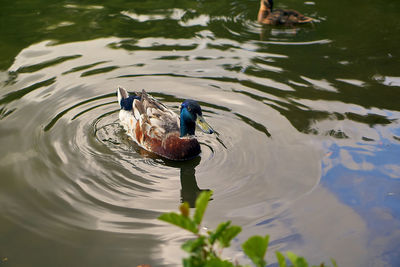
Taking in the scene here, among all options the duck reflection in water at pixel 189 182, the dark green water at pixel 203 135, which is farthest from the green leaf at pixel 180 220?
the duck reflection in water at pixel 189 182

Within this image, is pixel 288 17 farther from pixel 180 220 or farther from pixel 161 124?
pixel 180 220

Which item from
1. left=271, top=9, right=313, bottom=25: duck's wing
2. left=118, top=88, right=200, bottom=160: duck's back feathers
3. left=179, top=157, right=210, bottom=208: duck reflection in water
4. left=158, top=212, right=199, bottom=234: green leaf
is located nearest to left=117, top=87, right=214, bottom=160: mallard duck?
left=118, top=88, right=200, bottom=160: duck's back feathers

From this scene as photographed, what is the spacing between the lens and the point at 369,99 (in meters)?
7.75

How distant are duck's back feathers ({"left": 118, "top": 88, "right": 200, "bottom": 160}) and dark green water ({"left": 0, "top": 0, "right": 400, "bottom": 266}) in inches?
6.1

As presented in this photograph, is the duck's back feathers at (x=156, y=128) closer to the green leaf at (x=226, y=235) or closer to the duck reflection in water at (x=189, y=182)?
the duck reflection in water at (x=189, y=182)

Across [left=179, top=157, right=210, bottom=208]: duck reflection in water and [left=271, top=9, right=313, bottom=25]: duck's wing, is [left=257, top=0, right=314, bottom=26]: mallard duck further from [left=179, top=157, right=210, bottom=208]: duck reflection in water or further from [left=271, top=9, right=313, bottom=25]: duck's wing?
[left=179, top=157, right=210, bottom=208]: duck reflection in water

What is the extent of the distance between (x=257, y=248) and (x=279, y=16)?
344 inches

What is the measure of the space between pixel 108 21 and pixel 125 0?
1367mm

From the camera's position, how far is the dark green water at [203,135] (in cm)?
510

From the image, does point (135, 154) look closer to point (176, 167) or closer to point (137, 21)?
point (176, 167)

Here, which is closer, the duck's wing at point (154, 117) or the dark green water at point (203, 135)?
the dark green water at point (203, 135)

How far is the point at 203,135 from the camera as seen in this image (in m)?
7.32

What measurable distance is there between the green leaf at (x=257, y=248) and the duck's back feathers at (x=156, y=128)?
4.53 meters

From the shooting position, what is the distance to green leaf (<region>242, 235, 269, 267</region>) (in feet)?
7.06
